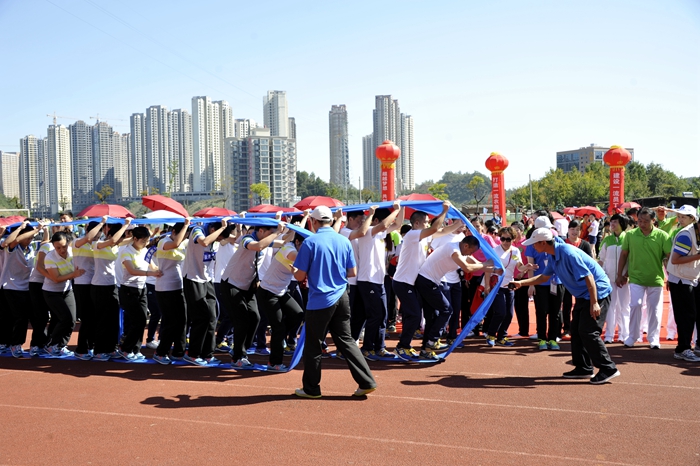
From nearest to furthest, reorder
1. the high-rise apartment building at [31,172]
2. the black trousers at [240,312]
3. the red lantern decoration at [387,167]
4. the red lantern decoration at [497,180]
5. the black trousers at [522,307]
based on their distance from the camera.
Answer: the black trousers at [240,312], the black trousers at [522,307], the red lantern decoration at [387,167], the red lantern decoration at [497,180], the high-rise apartment building at [31,172]

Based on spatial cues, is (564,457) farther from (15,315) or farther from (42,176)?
(42,176)

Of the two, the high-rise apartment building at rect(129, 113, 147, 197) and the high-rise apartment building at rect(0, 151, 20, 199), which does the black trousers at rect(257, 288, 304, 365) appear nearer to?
the high-rise apartment building at rect(129, 113, 147, 197)

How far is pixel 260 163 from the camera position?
90.2 metres

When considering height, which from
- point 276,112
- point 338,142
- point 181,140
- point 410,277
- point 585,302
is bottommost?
point 585,302

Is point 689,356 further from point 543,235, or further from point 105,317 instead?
point 105,317

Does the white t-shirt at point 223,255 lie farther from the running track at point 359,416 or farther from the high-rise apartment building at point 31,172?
the high-rise apartment building at point 31,172

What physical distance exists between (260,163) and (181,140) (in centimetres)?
1907

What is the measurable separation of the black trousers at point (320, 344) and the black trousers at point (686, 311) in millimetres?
4231

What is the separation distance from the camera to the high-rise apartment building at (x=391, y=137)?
111 m

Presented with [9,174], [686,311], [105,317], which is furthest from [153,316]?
[9,174]

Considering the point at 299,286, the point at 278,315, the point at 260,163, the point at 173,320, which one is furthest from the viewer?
the point at 260,163

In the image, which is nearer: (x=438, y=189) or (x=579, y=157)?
(x=438, y=189)

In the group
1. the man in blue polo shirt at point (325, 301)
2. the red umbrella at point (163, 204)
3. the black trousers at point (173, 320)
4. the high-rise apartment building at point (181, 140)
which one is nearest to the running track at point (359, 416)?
the man in blue polo shirt at point (325, 301)

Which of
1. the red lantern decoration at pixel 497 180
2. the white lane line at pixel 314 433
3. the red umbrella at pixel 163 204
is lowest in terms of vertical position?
the white lane line at pixel 314 433
